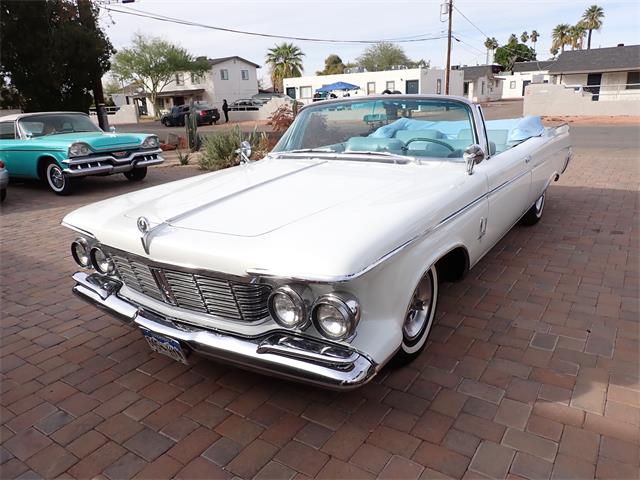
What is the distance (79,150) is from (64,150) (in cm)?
25

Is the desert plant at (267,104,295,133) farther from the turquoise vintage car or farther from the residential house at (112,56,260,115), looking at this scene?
the residential house at (112,56,260,115)

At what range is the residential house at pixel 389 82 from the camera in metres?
41.2

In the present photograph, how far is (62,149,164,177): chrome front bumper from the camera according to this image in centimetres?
827

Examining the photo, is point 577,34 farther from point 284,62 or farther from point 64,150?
point 64,150

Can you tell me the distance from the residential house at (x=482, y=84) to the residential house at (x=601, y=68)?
12497mm

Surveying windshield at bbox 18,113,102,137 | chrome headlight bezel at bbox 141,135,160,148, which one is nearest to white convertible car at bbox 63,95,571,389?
chrome headlight bezel at bbox 141,135,160,148

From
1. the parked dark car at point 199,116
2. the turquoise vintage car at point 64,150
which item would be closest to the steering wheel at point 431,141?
the turquoise vintage car at point 64,150

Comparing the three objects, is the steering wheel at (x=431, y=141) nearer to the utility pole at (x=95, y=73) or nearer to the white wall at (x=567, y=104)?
the utility pole at (x=95, y=73)

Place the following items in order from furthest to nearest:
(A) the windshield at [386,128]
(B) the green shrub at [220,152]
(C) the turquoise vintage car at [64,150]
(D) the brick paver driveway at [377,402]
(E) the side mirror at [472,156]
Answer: (B) the green shrub at [220,152]
(C) the turquoise vintage car at [64,150]
(A) the windshield at [386,128]
(E) the side mirror at [472,156]
(D) the brick paver driveway at [377,402]

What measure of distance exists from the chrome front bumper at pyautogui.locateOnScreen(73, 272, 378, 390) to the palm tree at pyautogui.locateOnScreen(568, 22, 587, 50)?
7735 cm

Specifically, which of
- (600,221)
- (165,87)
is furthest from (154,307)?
(165,87)

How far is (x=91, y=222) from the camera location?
281 centimetres

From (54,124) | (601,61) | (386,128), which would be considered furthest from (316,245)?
(601,61)

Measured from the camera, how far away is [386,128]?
389cm
